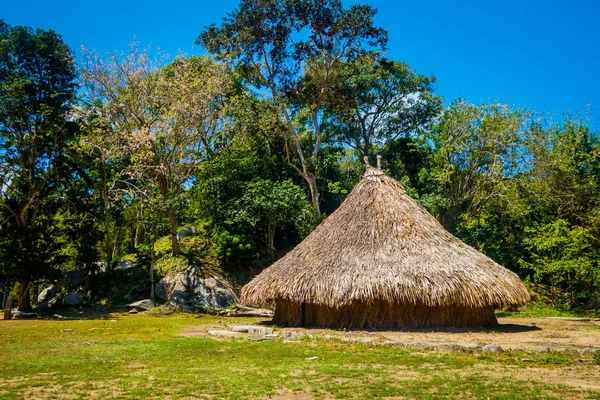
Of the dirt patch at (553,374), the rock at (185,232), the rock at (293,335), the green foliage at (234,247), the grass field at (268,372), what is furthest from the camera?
Result: the rock at (185,232)

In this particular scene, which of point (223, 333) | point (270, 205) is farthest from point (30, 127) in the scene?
point (223, 333)

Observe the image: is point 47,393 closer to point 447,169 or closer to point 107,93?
point 107,93

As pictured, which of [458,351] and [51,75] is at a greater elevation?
[51,75]

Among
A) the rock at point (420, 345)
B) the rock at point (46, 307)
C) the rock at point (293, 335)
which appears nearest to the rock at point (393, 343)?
the rock at point (420, 345)

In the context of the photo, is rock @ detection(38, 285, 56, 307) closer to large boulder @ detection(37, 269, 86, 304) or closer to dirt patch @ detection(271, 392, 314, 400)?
large boulder @ detection(37, 269, 86, 304)

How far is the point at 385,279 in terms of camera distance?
13.7m

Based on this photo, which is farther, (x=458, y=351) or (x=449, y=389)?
(x=458, y=351)

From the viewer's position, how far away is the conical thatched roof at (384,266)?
1359 cm

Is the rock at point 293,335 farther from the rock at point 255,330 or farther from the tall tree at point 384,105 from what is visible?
the tall tree at point 384,105

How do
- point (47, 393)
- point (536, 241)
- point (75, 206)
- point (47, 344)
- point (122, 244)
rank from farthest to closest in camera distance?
point (122, 244) → point (75, 206) → point (536, 241) → point (47, 344) → point (47, 393)

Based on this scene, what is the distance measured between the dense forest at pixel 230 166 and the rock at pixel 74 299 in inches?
29.8

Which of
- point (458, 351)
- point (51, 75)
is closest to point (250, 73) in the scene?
point (51, 75)

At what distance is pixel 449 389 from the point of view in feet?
22.6

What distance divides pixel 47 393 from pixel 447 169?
22.6 metres
